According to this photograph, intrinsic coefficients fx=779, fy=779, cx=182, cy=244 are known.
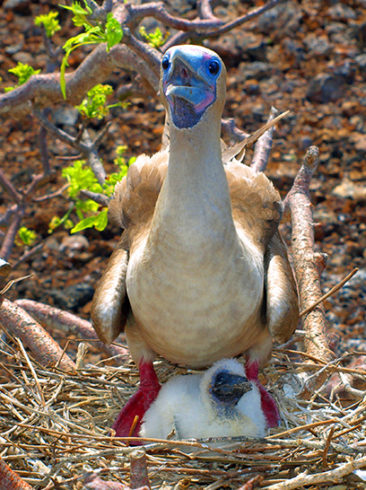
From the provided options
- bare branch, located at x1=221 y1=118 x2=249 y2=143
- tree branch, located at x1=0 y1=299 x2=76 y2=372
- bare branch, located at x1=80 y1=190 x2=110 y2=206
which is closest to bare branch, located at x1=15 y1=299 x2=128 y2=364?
tree branch, located at x1=0 y1=299 x2=76 y2=372

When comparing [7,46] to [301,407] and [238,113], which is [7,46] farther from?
[301,407]

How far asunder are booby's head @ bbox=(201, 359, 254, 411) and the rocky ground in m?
3.61

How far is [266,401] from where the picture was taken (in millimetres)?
4645

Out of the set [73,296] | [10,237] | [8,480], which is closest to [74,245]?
[73,296]

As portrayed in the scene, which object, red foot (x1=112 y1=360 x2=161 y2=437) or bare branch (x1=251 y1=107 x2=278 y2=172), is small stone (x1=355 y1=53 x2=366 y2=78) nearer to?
bare branch (x1=251 y1=107 x2=278 y2=172)

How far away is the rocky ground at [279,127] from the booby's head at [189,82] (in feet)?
14.8

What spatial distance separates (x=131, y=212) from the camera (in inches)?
197

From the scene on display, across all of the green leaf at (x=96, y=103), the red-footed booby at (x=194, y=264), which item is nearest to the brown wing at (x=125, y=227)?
the red-footed booby at (x=194, y=264)

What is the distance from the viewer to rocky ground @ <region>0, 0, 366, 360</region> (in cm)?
855

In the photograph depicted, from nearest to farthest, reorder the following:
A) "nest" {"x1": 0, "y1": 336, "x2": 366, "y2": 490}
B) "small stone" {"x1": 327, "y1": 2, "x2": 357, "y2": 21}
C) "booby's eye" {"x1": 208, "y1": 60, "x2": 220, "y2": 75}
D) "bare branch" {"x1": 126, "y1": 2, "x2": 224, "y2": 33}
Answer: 1. "nest" {"x1": 0, "y1": 336, "x2": 366, "y2": 490}
2. "booby's eye" {"x1": 208, "y1": 60, "x2": 220, "y2": 75}
3. "bare branch" {"x1": 126, "y1": 2, "x2": 224, "y2": 33}
4. "small stone" {"x1": 327, "y1": 2, "x2": 357, "y2": 21}

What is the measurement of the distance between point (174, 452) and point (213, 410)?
0.51 m

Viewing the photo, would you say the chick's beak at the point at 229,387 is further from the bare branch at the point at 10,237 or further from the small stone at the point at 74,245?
the small stone at the point at 74,245

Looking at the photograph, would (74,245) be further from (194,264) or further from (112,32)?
(194,264)

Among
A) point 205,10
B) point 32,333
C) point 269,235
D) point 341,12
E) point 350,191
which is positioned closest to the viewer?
point 269,235
